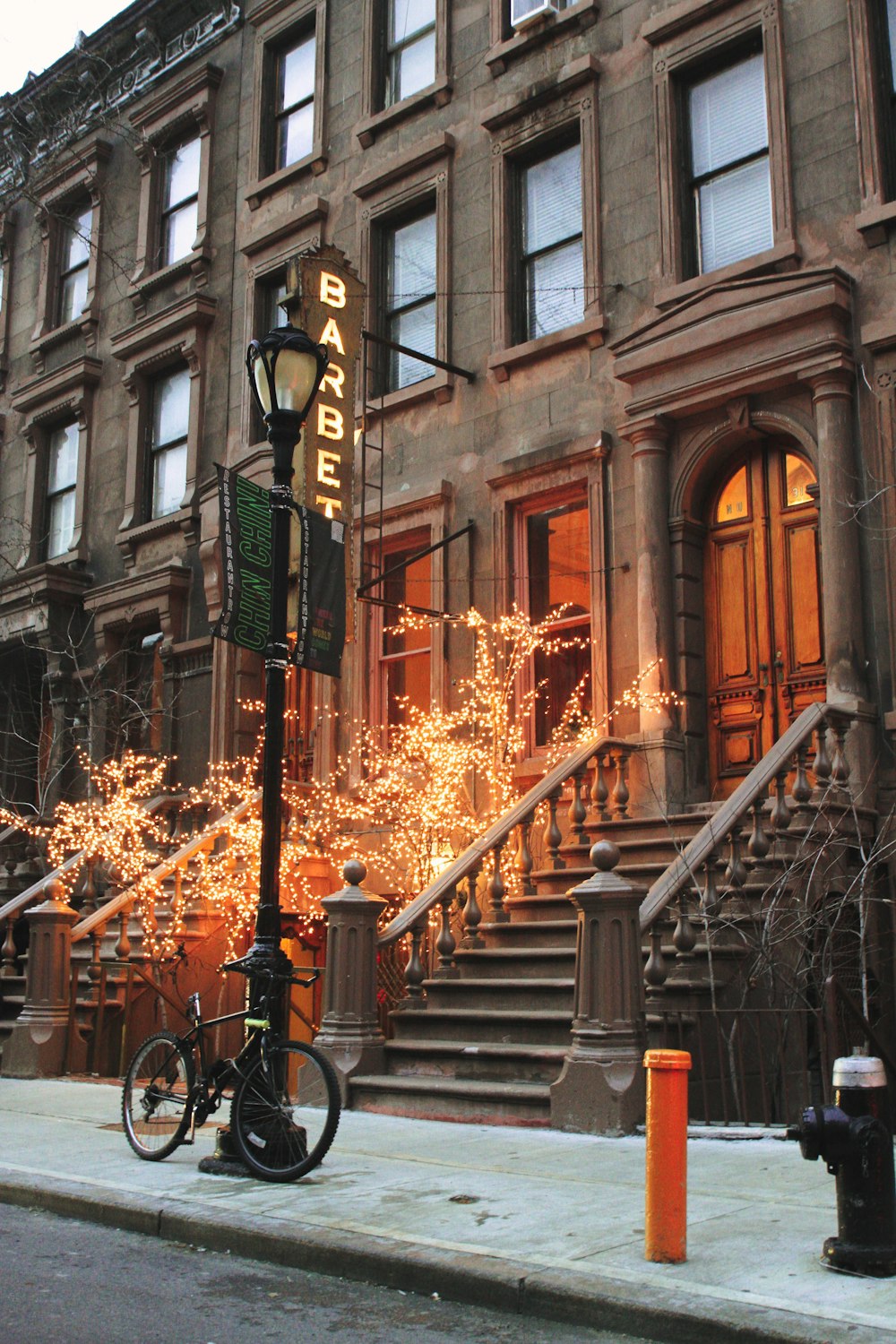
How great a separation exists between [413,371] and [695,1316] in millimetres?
13499

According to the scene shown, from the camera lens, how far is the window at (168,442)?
20516mm

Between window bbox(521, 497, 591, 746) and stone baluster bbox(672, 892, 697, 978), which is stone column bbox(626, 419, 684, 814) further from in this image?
stone baluster bbox(672, 892, 697, 978)

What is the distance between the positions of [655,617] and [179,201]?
12.0 meters

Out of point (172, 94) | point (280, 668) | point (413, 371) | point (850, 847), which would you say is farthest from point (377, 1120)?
point (172, 94)

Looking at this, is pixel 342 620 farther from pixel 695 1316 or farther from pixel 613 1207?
pixel 695 1316

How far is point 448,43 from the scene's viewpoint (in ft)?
55.7

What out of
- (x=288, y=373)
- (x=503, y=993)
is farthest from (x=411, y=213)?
(x=503, y=993)

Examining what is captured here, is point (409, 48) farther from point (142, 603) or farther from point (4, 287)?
point (4, 287)

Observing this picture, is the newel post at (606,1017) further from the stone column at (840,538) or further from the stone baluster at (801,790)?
the stone column at (840,538)

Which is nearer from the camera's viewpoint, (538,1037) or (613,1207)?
(613,1207)

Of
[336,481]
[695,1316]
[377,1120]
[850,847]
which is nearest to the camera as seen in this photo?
[695,1316]

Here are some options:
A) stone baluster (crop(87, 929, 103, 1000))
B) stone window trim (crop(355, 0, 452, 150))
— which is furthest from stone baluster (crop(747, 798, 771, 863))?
stone window trim (crop(355, 0, 452, 150))

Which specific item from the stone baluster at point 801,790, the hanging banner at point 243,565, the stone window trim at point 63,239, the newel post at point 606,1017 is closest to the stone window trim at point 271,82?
the stone window trim at point 63,239

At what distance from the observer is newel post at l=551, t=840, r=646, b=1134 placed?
8.95 metres
